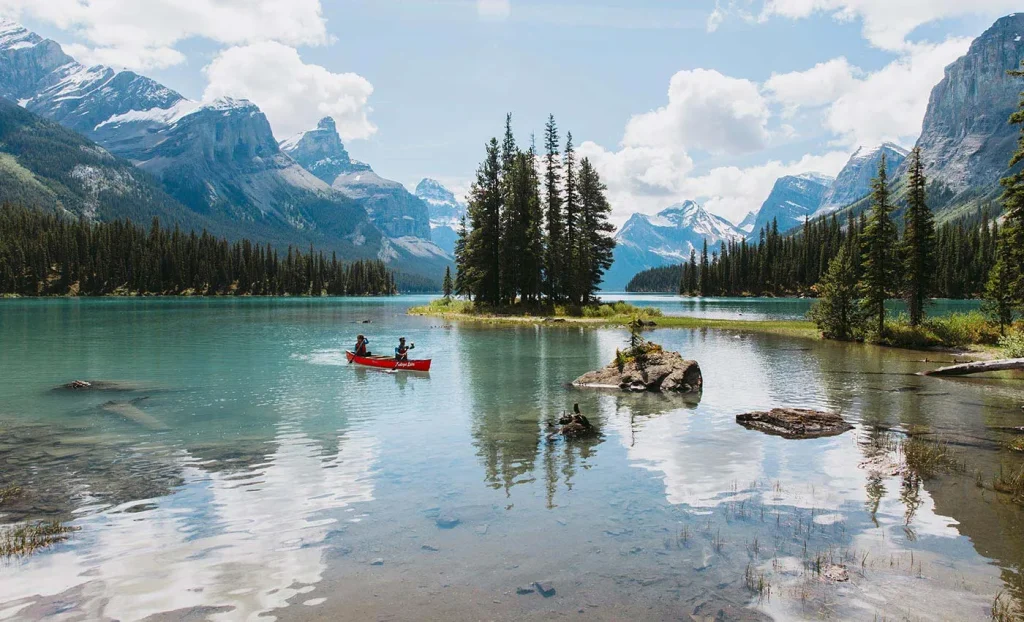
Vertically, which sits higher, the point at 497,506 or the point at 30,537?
the point at 30,537

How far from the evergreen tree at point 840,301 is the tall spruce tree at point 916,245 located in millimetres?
4102

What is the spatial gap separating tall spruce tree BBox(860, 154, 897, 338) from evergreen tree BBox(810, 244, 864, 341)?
2752 millimetres

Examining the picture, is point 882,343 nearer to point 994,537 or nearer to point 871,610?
point 994,537

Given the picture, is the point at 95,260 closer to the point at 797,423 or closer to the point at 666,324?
the point at 666,324

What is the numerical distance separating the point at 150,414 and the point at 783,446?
23.0 metres

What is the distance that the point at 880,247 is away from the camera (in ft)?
160

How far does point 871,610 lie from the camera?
333 inches

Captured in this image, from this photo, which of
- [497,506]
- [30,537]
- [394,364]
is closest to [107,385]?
[394,364]

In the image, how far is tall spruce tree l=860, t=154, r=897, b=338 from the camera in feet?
157

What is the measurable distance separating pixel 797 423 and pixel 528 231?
58682mm

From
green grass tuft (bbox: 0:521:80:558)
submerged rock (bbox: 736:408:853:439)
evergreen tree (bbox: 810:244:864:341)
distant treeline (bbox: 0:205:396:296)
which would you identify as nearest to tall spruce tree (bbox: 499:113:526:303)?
evergreen tree (bbox: 810:244:864:341)

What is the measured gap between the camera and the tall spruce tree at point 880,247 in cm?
4797

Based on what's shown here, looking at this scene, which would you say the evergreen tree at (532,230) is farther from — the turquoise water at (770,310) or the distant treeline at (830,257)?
the distant treeline at (830,257)

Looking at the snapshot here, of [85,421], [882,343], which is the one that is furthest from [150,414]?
[882,343]
